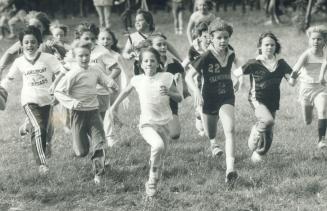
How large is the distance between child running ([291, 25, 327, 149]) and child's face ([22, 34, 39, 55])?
3.56m

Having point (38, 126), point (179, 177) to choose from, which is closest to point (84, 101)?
point (38, 126)

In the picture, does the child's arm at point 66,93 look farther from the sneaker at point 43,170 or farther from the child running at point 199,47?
the child running at point 199,47

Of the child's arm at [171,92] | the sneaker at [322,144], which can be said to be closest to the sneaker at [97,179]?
the child's arm at [171,92]

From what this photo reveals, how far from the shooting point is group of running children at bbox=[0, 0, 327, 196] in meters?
7.06

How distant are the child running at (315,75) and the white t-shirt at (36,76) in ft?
11.1

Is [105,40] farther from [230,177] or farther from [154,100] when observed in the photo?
[230,177]

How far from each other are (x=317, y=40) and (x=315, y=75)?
0.54 meters

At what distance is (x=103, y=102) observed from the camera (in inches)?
363

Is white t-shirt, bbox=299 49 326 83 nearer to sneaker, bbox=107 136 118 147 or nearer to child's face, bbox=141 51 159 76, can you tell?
child's face, bbox=141 51 159 76

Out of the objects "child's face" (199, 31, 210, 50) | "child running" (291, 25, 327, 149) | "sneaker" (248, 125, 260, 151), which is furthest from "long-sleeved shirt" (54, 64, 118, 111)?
"child running" (291, 25, 327, 149)

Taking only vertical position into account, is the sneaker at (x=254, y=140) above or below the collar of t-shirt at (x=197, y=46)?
below

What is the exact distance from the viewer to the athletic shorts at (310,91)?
9023 millimetres

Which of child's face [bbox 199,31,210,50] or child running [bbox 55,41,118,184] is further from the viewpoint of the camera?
child's face [bbox 199,31,210,50]

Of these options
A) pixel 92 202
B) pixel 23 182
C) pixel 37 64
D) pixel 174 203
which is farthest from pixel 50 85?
pixel 174 203
